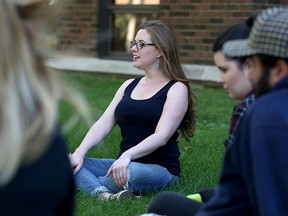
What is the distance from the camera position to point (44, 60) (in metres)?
1.82

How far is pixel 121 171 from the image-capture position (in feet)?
14.7

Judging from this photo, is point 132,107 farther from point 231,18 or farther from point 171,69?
point 231,18

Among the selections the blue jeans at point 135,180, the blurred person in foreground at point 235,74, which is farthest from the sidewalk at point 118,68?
the blurred person in foreground at point 235,74

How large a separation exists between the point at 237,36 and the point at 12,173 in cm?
135

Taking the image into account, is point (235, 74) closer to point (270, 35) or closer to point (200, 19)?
point (270, 35)

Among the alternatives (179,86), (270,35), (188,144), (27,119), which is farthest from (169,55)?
(27,119)

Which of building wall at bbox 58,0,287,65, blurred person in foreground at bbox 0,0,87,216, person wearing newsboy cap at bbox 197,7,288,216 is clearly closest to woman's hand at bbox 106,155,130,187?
person wearing newsboy cap at bbox 197,7,288,216

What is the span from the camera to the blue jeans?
14.8ft

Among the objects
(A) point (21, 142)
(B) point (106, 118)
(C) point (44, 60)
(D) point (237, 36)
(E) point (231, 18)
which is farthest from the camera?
(E) point (231, 18)

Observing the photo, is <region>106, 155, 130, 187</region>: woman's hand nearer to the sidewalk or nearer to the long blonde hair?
the long blonde hair

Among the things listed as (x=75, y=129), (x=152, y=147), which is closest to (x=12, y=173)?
(x=152, y=147)

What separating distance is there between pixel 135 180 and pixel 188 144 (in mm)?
1778

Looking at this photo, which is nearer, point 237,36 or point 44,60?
point 44,60

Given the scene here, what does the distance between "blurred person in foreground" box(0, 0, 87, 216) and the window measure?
880 cm
